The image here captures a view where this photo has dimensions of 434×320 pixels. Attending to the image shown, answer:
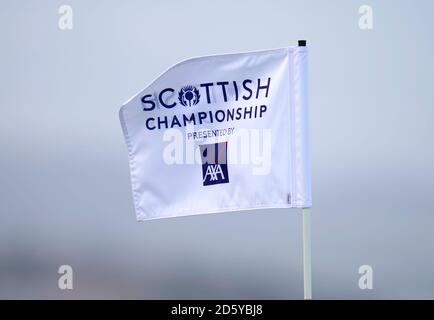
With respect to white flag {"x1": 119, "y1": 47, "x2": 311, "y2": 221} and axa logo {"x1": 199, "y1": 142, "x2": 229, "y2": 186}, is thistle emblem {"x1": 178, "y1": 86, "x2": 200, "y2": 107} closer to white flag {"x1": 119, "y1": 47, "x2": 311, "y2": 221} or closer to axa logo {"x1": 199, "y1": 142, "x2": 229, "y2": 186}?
white flag {"x1": 119, "y1": 47, "x2": 311, "y2": 221}

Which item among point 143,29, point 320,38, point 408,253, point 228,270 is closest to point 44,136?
point 143,29

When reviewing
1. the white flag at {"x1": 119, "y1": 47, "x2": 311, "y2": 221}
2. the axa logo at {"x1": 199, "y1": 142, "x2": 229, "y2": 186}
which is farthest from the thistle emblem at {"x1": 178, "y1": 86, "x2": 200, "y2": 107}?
the axa logo at {"x1": 199, "y1": 142, "x2": 229, "y2": 186}

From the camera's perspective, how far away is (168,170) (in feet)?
12.7

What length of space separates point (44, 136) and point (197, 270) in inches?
35.6

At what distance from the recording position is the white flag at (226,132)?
3.77 meters

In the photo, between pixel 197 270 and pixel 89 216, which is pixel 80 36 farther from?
pixel 197 270

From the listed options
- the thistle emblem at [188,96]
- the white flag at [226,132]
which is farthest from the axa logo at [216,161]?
the thistle emblem at [188,96]

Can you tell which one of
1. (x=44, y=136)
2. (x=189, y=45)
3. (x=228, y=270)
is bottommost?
(x=228, y=270)

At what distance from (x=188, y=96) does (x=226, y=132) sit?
201 millimetres

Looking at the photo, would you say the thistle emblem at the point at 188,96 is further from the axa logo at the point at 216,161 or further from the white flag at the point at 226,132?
the axa logo at the point at 216,161

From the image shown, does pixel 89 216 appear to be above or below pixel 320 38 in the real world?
below

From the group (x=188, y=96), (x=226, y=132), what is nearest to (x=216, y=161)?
(x=226, y=132)

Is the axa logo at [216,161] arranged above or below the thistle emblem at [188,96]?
below

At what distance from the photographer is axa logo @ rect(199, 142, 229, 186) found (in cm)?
380
